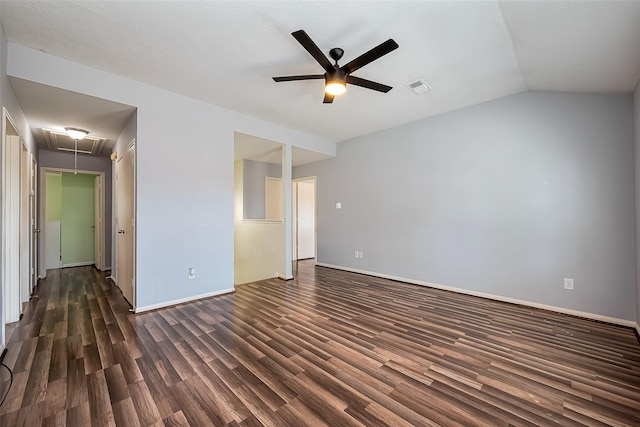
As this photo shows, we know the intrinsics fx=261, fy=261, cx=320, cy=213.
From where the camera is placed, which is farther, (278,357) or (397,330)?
(397,330)

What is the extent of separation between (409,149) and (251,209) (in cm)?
388

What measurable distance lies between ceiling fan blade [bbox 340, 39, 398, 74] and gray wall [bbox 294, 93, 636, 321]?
7.78ft

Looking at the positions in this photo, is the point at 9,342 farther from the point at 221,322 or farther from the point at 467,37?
the point at 467,37

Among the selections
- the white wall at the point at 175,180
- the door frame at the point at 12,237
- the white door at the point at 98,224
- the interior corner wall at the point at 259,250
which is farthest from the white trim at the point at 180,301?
the white door at the point at 98,224

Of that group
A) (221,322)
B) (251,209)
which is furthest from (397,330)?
(251,209)

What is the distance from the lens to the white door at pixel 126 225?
129 inches

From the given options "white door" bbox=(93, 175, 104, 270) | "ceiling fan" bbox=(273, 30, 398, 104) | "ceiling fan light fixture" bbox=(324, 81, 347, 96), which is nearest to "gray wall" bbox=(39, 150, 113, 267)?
"white door" bbox=(93, 175, 104, 270)

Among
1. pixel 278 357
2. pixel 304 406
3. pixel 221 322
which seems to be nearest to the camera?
pixel 304 406

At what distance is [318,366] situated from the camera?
1.97m

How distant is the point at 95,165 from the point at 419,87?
21.3 ft

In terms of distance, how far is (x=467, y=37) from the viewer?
2254 millimetres

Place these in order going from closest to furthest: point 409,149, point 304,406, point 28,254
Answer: point 304,406 → point 28,254 → point 409,149

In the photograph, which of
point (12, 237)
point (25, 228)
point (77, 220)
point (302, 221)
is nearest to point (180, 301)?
point (12, 237)

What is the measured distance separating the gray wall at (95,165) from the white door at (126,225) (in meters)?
1.62
